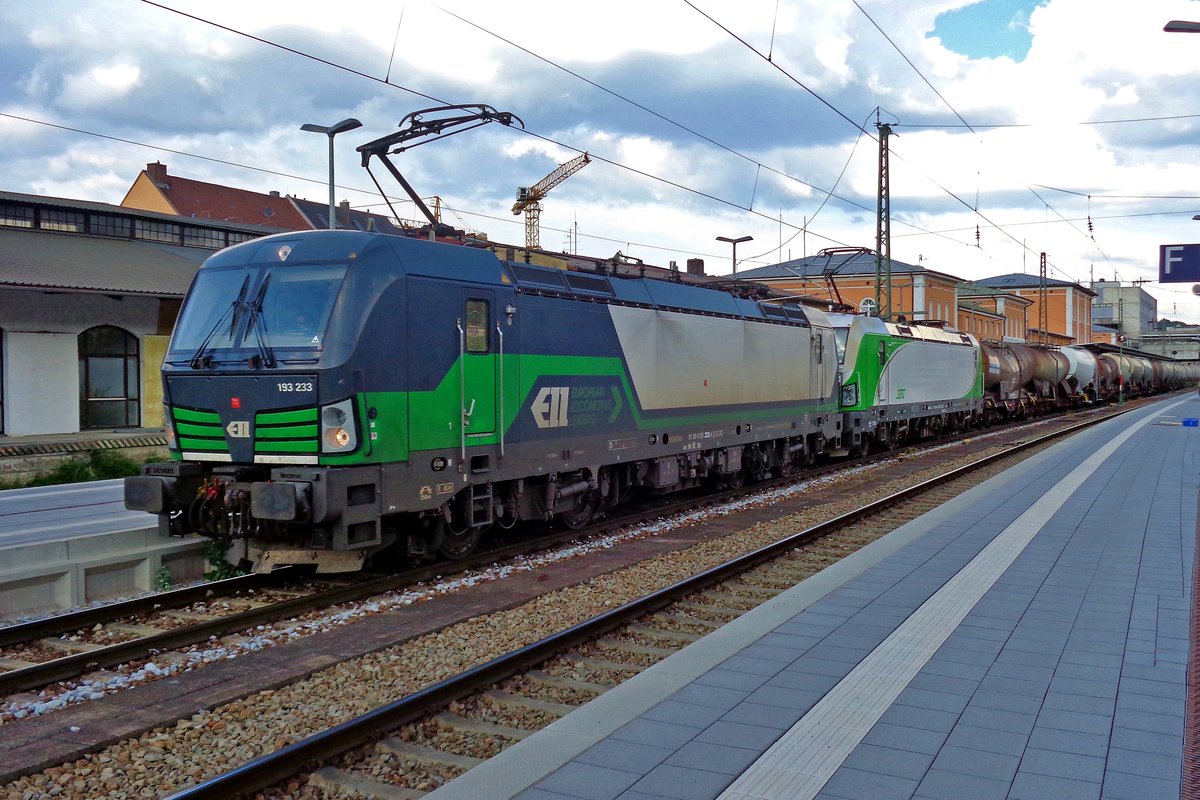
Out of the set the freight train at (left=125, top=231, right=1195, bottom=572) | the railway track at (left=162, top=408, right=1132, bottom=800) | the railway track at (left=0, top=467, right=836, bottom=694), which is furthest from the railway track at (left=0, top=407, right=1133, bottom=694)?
the railway track at (left=162, top=408, right=1132, bottom=800)

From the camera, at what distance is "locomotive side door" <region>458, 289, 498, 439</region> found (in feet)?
32.0

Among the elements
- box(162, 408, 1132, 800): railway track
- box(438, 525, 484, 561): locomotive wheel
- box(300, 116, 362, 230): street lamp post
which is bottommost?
box(162, 408, 1132, 800): railway track

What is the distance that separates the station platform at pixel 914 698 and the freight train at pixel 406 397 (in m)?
3.62

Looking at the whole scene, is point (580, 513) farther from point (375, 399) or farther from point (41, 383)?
point (41, 383)

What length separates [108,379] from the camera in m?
23.3

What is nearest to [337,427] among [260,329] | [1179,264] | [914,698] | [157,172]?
[260,329]

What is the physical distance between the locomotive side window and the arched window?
653 inches

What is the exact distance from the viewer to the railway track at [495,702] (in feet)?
16.0

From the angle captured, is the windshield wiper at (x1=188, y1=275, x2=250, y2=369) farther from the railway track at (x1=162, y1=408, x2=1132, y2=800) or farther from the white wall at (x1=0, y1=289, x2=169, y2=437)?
the white wall at (x1=0, y1=289, x2=169, y2=437)

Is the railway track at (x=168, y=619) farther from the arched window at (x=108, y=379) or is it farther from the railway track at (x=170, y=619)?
the arched window at (x=108, y=379)

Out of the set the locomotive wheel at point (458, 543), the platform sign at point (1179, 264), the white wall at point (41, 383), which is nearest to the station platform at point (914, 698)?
the locomotive wheel at point (458, 543)

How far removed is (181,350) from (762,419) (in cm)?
1054

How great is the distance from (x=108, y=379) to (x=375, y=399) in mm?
17833

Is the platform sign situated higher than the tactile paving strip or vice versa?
the platform sign
